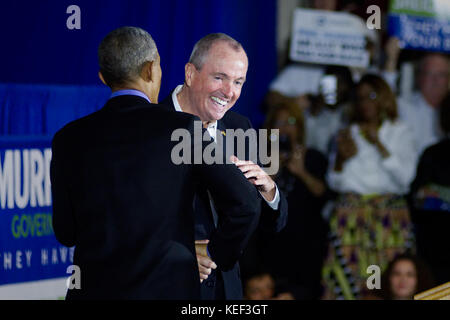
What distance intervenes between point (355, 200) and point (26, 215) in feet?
6.42

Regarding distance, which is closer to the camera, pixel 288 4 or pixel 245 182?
pixel 245 182

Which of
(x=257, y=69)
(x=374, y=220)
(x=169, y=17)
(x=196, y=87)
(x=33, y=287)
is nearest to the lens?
(x=196, y=87)

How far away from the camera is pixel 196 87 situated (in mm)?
2314

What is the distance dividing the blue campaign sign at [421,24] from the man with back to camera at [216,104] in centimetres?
296

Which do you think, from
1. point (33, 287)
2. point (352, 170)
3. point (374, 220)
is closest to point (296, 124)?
point (352, 170)

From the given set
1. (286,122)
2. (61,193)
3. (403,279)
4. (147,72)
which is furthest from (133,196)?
(286,122)

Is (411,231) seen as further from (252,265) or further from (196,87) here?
(196,87)

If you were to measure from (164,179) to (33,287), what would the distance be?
1.68m

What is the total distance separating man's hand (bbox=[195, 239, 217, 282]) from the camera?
81.0 inches

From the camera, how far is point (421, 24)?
16.5 feet

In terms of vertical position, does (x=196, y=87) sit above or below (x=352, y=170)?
above

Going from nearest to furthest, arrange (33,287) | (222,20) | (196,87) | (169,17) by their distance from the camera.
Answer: (196,87) < (33,287) < (169,17) < (222,20)

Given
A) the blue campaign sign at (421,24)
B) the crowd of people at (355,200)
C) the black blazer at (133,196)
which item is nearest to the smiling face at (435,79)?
the blue campaign sign at (421,24)

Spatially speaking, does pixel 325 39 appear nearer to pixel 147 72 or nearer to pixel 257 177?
pixel 257 177
